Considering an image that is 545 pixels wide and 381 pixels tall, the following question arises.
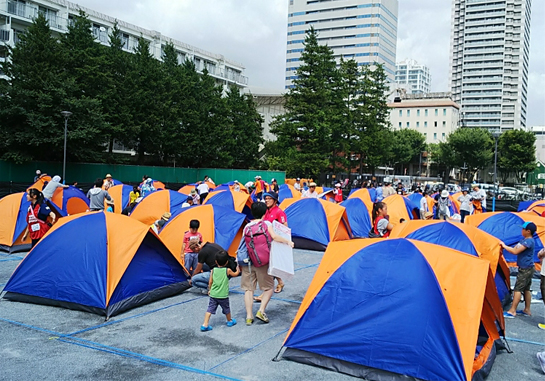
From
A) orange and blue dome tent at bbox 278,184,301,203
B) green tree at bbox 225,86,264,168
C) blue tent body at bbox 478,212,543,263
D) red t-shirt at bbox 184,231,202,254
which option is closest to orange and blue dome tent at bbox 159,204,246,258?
red t-shirt at bbox 184,231,202,254

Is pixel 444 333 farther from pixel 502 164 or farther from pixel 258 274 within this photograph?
pixel 502 164

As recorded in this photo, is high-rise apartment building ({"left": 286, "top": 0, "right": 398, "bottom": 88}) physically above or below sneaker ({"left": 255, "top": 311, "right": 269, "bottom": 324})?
above

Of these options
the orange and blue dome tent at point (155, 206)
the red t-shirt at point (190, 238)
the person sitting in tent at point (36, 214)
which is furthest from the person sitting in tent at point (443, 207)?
the person sitting in tent at point (36, 214)

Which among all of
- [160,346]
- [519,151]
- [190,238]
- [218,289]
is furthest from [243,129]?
[519,151]

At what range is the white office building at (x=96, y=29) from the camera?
3781 centimetres

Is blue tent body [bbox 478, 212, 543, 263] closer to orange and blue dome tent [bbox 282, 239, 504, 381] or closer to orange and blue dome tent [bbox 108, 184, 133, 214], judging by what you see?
orange and blue dome tent [bbox 282, 239, 504, 381]

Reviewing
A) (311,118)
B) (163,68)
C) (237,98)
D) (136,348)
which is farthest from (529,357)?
(237,98)

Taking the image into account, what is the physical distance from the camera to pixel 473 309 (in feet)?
16.4

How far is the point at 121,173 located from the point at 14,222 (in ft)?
72.7

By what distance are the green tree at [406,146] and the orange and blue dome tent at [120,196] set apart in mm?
64986

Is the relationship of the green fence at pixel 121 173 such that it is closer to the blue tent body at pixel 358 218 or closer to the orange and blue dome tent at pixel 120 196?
the orange and blue dome tent at pixel 120 196

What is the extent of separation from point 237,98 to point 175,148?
994cm

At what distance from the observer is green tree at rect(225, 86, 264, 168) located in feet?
144

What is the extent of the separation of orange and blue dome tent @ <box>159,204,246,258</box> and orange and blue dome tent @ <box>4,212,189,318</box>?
6.64 ft
